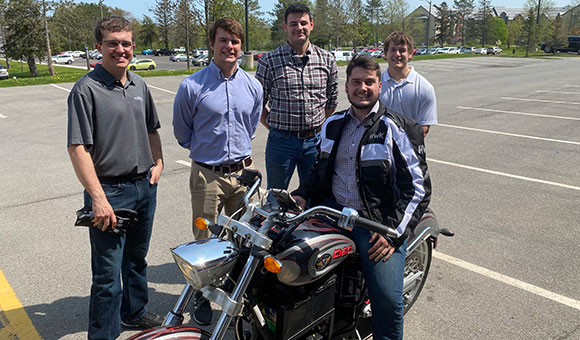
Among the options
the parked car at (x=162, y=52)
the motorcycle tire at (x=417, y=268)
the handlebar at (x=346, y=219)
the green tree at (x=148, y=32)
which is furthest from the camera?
the green tree at (x=148, y=32)

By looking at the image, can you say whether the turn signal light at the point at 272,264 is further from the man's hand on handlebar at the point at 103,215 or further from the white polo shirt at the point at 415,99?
the white polo shirt at the point at 415,99

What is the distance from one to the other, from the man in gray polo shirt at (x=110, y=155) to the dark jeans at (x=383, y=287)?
1.47 meters

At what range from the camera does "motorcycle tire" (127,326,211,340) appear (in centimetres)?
200

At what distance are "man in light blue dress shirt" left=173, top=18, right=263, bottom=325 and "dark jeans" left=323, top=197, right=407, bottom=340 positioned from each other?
1245mm

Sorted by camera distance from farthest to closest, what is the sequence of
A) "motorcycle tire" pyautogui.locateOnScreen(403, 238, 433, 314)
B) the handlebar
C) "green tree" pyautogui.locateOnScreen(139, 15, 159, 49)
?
"green tree" pyautogui.locateOnScreen(139, 15, 159, 49) < "motorcycle tire" pyautogui.locateOnScreen(403, 238, 433, 314) < the handlebar

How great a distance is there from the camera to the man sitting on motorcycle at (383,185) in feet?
8.61

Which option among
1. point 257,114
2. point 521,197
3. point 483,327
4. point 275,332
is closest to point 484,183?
point 521,197

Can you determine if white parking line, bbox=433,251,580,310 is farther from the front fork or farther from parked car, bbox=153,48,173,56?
parked car, bbox=153,48,173,56

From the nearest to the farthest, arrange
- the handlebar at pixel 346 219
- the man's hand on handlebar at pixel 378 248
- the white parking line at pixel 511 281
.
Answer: the handlebar at pixel 346 219 → the man's hand on handlebar at pixel 378 248 → the white parking line at pixel 511 281

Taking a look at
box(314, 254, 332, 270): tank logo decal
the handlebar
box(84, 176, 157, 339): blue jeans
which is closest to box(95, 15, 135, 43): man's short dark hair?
box(84, 176, 157, 339): blue jeans

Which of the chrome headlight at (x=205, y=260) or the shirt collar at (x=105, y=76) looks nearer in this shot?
the chrome headlight at (x=205, y=260)

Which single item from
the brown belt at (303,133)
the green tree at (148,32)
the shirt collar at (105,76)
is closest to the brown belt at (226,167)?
the brown belt at (303,133)

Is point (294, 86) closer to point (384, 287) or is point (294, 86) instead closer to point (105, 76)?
point (105, 76)

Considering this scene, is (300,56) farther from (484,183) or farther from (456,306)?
(484,183)
